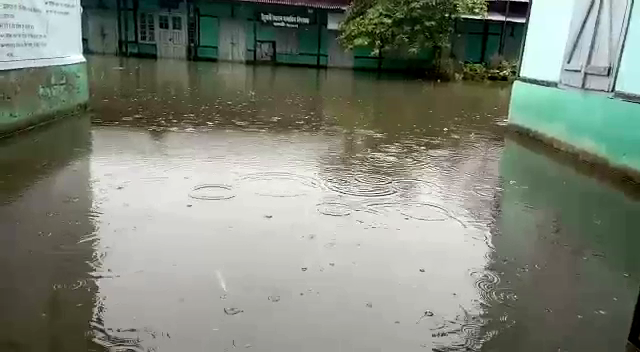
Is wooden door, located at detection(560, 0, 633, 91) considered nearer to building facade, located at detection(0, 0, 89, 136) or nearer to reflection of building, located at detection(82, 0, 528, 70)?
building facade, located at detection(0, 0, 89, 136)

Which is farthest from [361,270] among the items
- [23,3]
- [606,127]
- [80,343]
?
[23,3]

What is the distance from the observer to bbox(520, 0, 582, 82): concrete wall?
7215mm

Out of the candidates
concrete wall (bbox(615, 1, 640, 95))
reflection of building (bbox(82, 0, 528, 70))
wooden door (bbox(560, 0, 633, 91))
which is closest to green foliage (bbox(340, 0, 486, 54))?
reflection of building (bbox(82, 0, 528, 70))

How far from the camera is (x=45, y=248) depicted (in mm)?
3291

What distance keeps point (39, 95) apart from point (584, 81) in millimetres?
6972

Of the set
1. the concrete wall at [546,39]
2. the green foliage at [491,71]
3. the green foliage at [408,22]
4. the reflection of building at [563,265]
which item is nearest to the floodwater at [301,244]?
the reflection of building at [563,265]

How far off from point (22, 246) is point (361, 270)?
218cm

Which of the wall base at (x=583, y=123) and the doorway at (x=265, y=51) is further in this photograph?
the doorway at (x=265, y=51)

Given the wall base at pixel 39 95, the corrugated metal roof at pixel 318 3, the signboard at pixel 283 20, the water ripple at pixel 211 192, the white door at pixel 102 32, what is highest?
the corrugated metal roof at pixel 318 3

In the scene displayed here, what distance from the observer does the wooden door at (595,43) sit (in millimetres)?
6097

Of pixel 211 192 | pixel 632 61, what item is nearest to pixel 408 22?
pixel 632 61

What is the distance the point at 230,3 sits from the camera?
22000mm

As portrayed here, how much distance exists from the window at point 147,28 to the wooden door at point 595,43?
18779 millimetres

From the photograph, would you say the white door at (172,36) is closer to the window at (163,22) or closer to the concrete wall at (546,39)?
the window at (163,22)
